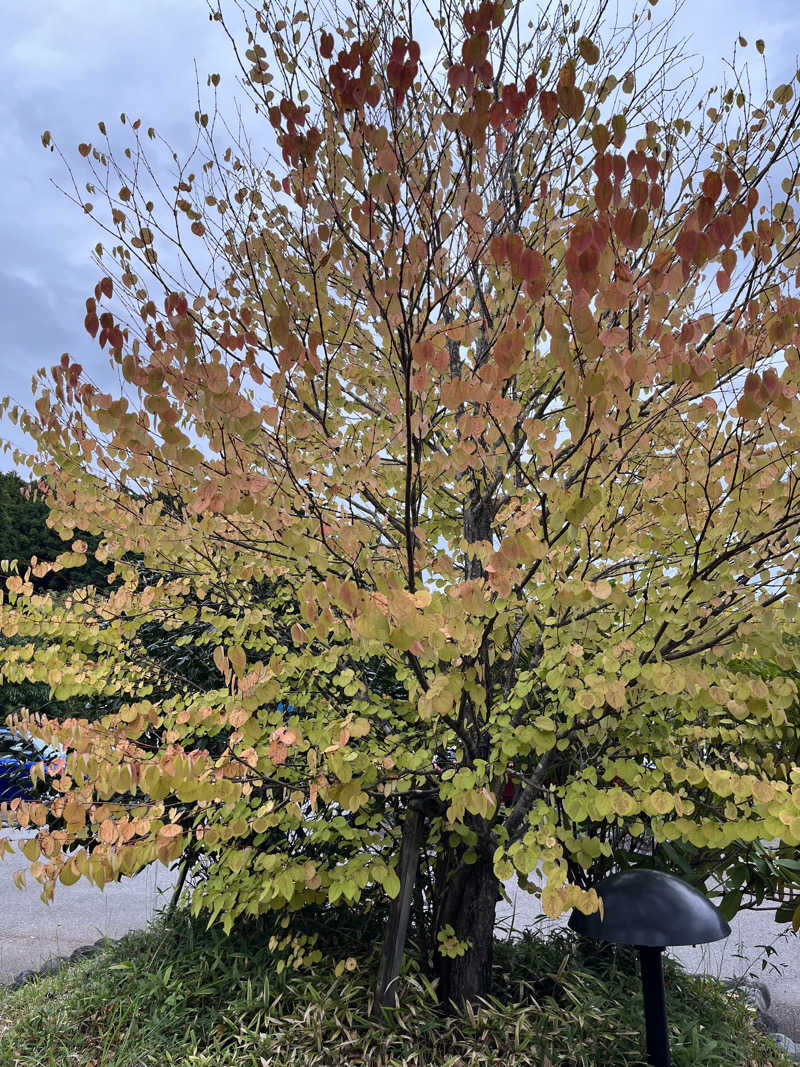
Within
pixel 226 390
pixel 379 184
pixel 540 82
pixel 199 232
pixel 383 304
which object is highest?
pixel 540 82

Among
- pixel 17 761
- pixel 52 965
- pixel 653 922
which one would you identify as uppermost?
pixel 17 761

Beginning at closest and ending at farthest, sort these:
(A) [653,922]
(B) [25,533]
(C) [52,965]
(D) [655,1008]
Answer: (A) [653,922]
(D) [655,1008]
(C) [52,965]
(B) [25,533]

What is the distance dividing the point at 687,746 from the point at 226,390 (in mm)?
2958

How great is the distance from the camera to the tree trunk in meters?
3.15

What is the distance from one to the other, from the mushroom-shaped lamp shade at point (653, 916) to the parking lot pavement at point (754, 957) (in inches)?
52.8

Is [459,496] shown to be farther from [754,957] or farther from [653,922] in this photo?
[754,957]

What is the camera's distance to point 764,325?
2328 millimetres

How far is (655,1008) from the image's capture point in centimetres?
267

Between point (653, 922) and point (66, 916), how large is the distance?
16.5ft

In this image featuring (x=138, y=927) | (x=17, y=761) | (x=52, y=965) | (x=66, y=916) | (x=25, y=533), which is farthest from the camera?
(x=25, y=533)

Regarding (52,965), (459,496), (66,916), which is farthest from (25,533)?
(459,496)

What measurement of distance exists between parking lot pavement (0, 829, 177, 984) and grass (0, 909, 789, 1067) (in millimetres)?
980

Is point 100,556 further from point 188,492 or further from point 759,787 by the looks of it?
point 759,787

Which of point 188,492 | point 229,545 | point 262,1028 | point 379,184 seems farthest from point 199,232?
point 262,1028
